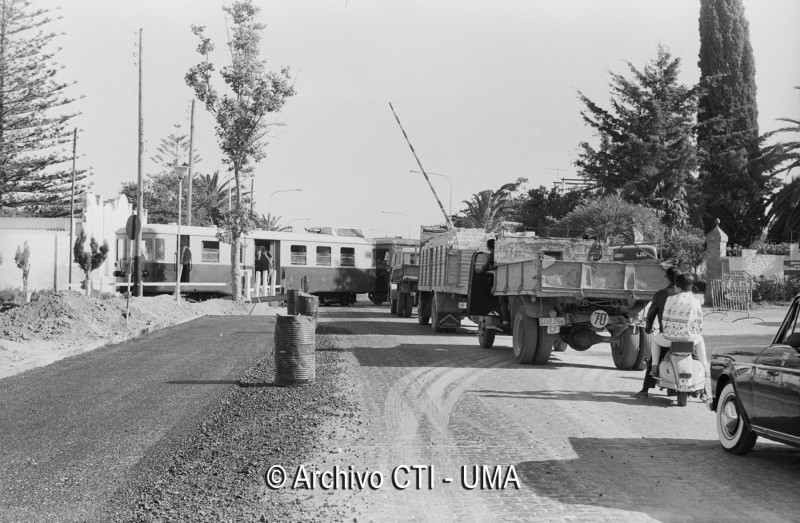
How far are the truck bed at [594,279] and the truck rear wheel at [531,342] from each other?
692 millimetres

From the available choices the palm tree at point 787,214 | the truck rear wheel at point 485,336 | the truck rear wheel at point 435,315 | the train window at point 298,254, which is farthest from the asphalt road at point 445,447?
the palm tree at point 787,214

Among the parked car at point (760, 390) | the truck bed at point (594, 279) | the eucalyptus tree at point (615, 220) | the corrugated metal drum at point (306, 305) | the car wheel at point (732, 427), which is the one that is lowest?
the car wheel at point (732, 427)

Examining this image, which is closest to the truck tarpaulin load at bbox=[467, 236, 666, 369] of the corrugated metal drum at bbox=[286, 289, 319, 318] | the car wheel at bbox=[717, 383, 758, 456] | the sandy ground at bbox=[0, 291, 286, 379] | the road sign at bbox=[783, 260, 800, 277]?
the corrugated metal drum at bbox=[286, 289, 319, 318]

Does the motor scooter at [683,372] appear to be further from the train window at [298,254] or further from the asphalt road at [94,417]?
the train window at [298,254]

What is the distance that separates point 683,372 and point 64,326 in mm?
13037

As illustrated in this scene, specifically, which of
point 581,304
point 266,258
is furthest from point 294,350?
point 266,258

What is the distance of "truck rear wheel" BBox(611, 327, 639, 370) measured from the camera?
576 inches

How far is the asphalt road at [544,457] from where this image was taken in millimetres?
6027

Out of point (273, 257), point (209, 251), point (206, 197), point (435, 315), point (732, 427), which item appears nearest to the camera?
point (732, 427)

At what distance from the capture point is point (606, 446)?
813 centimetres

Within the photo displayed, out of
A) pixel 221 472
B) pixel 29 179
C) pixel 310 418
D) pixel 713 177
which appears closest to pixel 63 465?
pixel 221 472

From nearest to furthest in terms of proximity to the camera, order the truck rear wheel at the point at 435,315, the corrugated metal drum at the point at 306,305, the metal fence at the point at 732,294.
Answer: the corrugated metal drum at the point at 306,305
the truck rear wheel at the point at 435,315
the metal fence at the point at 732,294

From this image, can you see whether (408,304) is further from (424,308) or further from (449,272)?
(449,272)

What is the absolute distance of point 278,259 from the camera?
3912 centimetres
